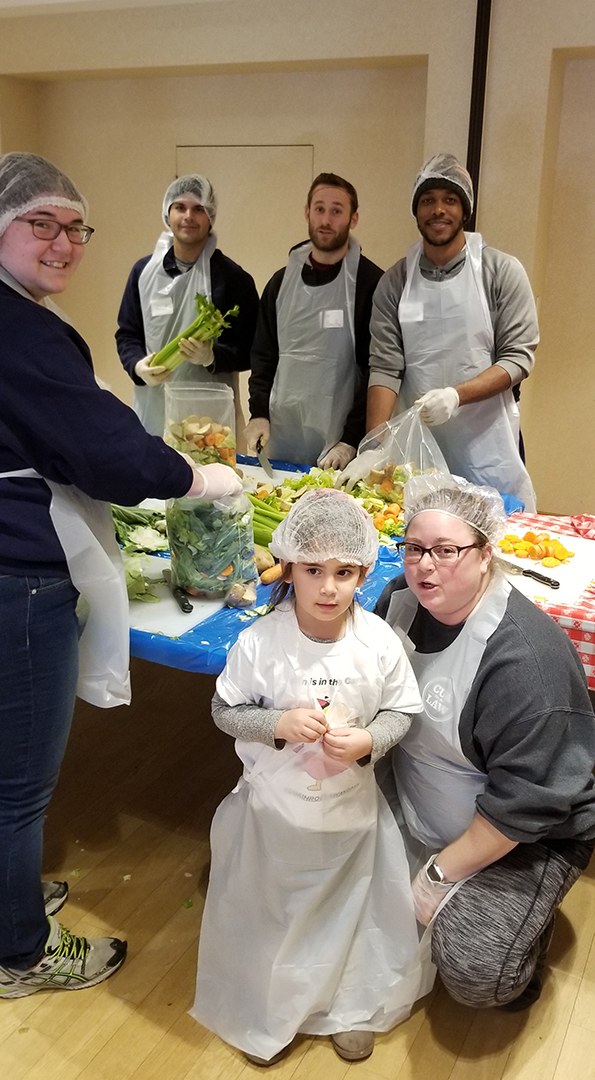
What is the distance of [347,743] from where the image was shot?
1556 millimetres

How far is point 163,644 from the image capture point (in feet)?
6.11

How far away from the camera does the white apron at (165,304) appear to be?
11.0ft

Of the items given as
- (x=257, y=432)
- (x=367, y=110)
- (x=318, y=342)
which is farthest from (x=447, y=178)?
(x=367, y=110)

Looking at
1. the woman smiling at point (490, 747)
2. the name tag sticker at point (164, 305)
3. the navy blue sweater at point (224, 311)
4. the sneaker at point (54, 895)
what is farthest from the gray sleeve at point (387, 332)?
the sneaker at point (54, 895)

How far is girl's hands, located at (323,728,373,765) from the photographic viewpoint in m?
1.55

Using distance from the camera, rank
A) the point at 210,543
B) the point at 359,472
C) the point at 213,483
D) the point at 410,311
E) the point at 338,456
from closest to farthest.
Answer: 1. the point at 213,483
2. the point at 210,543
3. the point at 359,472
4. the point at 410,311
5. the point at 338,456

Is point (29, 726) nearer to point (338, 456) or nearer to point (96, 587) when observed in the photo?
point (96, 587)

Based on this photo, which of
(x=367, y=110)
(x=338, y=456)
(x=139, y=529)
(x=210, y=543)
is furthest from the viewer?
(x=367, y=110)

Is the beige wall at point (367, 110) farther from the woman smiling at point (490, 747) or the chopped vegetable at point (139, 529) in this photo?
the woman smiling at point (490, 747)

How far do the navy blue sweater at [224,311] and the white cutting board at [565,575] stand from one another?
1.65m

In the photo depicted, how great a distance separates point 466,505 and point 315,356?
5.79 feet

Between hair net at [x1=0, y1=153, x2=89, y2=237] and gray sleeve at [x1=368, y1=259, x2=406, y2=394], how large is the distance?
5.19ft

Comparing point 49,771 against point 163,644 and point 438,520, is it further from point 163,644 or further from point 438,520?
point 438,520

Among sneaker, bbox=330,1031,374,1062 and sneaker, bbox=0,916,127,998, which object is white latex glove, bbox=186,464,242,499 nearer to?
sneaker, bbox=0,916,127,998
